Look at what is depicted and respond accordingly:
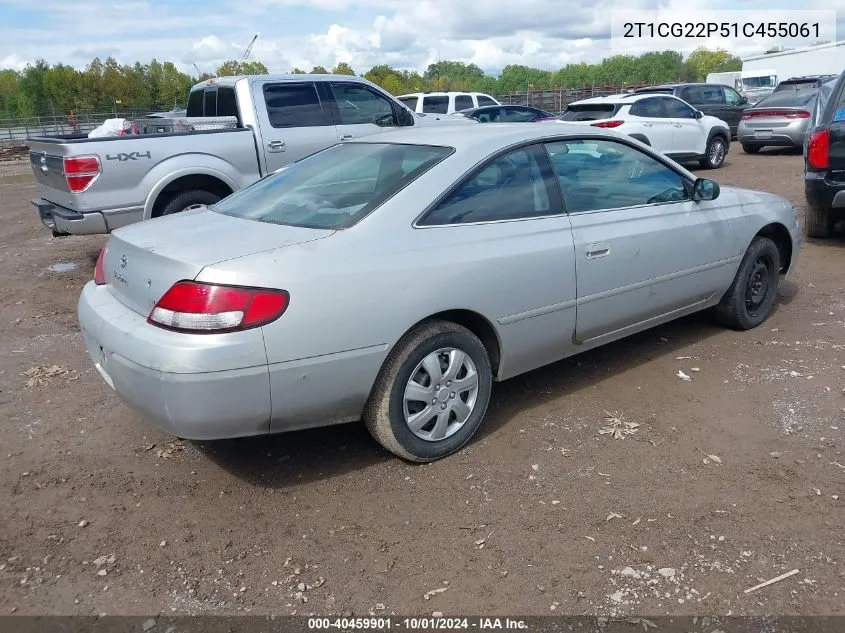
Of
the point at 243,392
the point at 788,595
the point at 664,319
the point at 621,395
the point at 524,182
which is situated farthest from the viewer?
the point at 664,319

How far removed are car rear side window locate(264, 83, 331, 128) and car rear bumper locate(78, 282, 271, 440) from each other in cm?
532

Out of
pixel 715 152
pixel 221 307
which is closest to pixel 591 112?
pixel 715 152

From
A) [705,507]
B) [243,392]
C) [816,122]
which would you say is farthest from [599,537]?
[816,122]

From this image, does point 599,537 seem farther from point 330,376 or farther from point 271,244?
point 271,244

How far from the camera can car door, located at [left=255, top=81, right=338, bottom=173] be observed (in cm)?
788

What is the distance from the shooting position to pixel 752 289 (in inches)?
207

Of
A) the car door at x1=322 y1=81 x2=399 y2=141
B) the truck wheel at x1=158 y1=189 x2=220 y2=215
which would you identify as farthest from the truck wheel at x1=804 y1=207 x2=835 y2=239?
the truck wheel at x1=158 y1=189 x2=220 y2=215

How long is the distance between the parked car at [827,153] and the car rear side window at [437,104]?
1087cm

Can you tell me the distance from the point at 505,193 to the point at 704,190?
1.62 m

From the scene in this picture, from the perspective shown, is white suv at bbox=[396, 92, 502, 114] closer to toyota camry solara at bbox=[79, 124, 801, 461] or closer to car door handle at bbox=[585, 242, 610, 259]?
toyota camry solara at bbox=[79, 124, 801, 461]

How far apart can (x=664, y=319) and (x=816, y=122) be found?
4186mm

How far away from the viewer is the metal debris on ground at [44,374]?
4.78 meters

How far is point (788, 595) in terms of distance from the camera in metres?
2.62

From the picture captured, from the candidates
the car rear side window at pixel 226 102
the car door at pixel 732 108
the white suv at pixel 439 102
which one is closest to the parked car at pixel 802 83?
the car door at pixel 732 108
